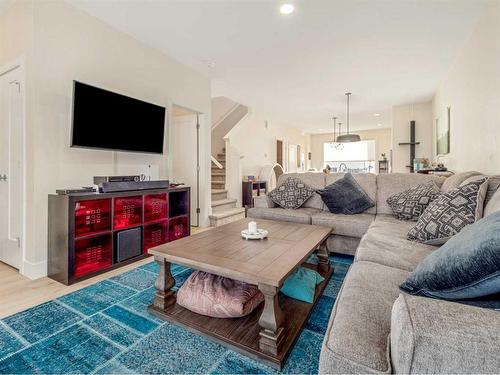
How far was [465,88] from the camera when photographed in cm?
335

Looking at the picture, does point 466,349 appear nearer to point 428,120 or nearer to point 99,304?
point 99,304

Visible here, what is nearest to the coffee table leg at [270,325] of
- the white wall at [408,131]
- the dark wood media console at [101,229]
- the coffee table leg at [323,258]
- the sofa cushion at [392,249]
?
the sofa cushion at [392,249]

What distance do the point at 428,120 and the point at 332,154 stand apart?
5548 mm

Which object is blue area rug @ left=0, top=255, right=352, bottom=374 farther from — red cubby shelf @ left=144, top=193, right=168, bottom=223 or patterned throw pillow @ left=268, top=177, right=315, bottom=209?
patterned throw pillow @ left=268, top=177, right=315, bottom=209

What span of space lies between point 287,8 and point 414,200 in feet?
7.59

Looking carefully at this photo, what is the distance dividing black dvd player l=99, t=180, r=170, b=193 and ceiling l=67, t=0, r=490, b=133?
1.77 metres

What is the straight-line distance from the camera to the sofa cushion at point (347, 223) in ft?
8.83

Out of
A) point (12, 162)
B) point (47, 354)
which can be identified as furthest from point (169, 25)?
point (47, 354)

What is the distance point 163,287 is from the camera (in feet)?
5.82

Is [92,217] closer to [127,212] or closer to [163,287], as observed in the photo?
[127,212]

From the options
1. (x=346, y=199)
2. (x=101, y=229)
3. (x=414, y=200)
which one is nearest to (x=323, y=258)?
(x=346, y=199)

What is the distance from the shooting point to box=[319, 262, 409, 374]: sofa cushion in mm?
740

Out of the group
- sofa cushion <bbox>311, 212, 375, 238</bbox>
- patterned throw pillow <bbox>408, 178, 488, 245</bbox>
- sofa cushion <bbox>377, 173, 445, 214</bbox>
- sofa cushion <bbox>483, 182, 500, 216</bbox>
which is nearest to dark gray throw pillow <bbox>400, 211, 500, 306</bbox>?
sofa cushion <bbox>483, 182, 500, 216</bbox>

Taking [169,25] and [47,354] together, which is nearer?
[47,354]
